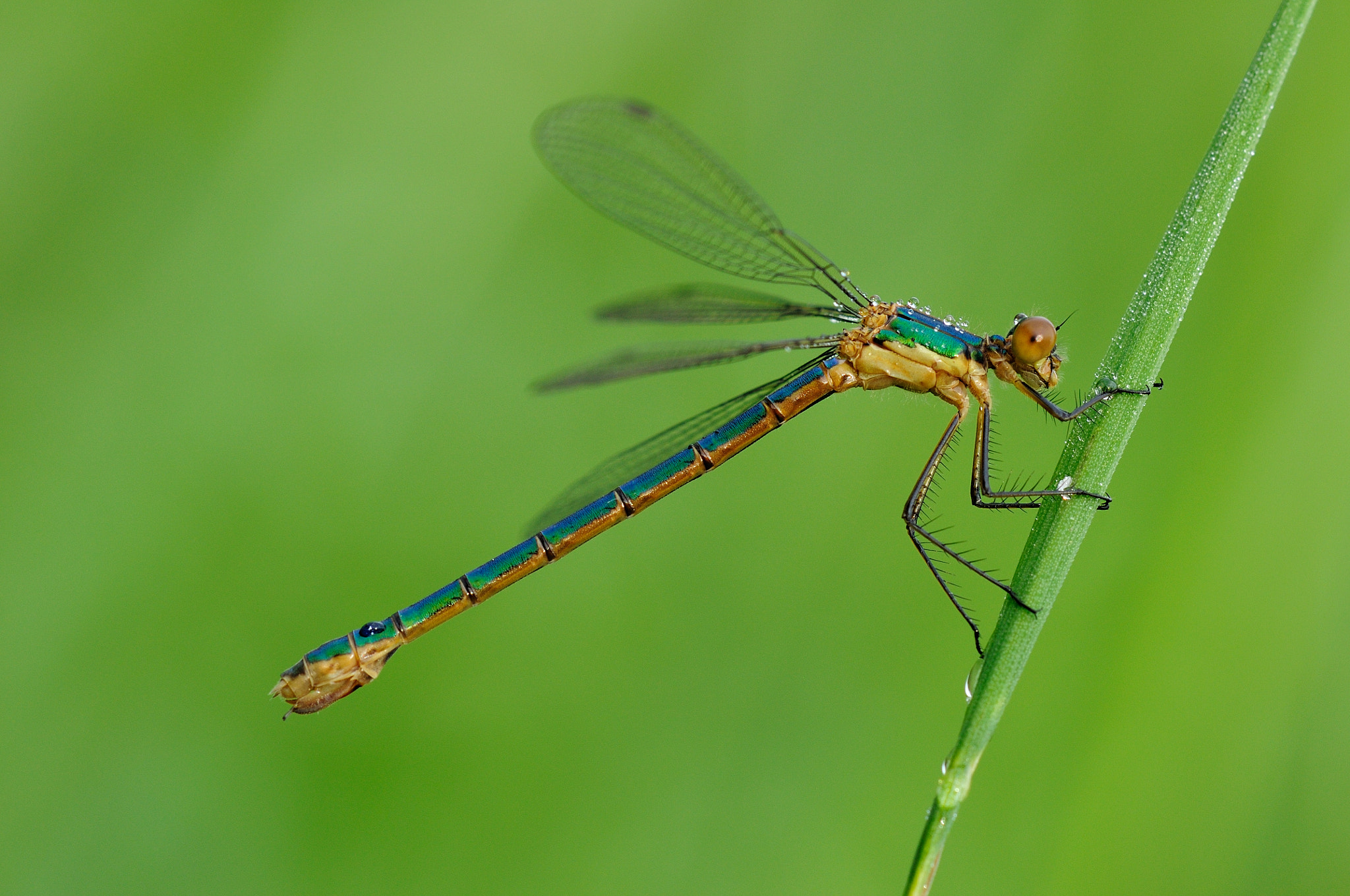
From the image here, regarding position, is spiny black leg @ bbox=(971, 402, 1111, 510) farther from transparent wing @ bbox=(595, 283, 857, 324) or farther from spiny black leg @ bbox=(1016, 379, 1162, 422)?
transparent wing @ bbox=(595, 283, 857, 324)

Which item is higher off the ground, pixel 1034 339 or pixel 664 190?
pixel 664 190

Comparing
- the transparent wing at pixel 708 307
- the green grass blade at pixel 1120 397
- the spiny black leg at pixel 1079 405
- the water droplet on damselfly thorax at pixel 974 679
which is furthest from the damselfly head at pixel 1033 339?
the water droplet on damselfly thorax at pixel 974 679

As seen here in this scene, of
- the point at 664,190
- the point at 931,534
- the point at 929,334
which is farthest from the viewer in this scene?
the point at 664,190

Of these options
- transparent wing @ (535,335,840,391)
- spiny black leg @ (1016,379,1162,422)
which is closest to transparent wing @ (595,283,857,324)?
transparent wing @ (535,335,840,391)

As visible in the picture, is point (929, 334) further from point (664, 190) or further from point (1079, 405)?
point (664, 190)

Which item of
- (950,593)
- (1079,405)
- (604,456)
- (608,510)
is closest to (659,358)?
(608,510)

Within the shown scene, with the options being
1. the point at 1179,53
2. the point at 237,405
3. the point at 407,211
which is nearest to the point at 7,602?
the point at 237,405
